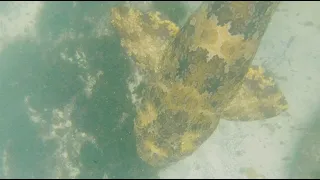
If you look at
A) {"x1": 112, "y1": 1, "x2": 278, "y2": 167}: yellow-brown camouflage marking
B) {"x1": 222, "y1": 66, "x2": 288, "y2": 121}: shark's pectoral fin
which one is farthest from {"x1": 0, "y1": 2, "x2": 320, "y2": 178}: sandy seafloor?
{"x1": 112, "y1": 1, "x2": 278, "y2": 167}: yellow-brown camouflage marking

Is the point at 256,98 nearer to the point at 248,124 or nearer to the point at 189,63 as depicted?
the point at 248,124

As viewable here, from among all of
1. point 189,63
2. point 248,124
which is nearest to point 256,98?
point 248,124

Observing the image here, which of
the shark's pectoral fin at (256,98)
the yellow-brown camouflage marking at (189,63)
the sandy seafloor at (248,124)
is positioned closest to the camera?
the yellow-brown camouflage marking at (189,63)

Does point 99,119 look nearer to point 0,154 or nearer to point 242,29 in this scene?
point 0,154

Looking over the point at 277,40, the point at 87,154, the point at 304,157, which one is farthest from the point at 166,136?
the point at 304,157

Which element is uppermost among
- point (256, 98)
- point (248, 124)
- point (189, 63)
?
point (189, 63)

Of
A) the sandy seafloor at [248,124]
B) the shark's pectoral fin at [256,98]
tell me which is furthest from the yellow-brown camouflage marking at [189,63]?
the sandy seafloor at [248,124]

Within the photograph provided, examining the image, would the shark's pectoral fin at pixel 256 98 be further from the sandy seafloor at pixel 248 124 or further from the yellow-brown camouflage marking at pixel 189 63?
the yellow-brown camouflage marking at pixel 189 63
